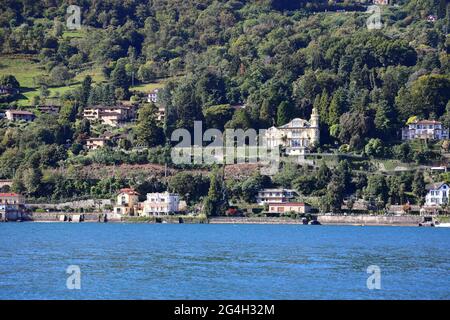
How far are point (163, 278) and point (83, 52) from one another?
106496 millimetres

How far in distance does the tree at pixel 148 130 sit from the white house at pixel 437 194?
28.2 m

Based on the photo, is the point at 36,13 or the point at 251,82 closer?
the point at 251,82

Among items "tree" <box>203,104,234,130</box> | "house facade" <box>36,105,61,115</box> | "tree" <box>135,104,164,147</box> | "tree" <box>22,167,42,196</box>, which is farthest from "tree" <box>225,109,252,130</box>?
"house facade" <box>36,105,61,115</box>

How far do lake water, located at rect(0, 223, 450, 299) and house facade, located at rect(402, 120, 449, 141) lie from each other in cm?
3229

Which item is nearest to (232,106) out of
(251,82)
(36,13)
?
(251,82)

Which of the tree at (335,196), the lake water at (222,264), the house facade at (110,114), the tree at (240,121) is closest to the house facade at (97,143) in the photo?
the house facade at (110,114)

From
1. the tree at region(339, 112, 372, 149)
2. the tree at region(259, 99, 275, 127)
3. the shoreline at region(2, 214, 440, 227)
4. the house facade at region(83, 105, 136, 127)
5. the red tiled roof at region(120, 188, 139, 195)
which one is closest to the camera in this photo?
the shoreline at region(2, 214, 440, 227)

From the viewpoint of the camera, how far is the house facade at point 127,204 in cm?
9388

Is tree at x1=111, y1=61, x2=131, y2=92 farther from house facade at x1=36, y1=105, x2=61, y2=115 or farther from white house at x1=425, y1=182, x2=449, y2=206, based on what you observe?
white house at x1=425, y1=182, x2=449, y2=206

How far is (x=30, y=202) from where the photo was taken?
97.2 m

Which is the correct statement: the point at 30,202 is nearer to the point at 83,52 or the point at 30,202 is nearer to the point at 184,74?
the point at 184,74

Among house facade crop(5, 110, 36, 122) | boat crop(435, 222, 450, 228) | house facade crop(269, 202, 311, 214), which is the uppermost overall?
house facade crop(5, 110, 36, 122)

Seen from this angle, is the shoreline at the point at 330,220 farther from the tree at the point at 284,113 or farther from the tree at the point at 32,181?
the tree at the point at 284,113

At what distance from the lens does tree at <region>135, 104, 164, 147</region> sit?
348ft
